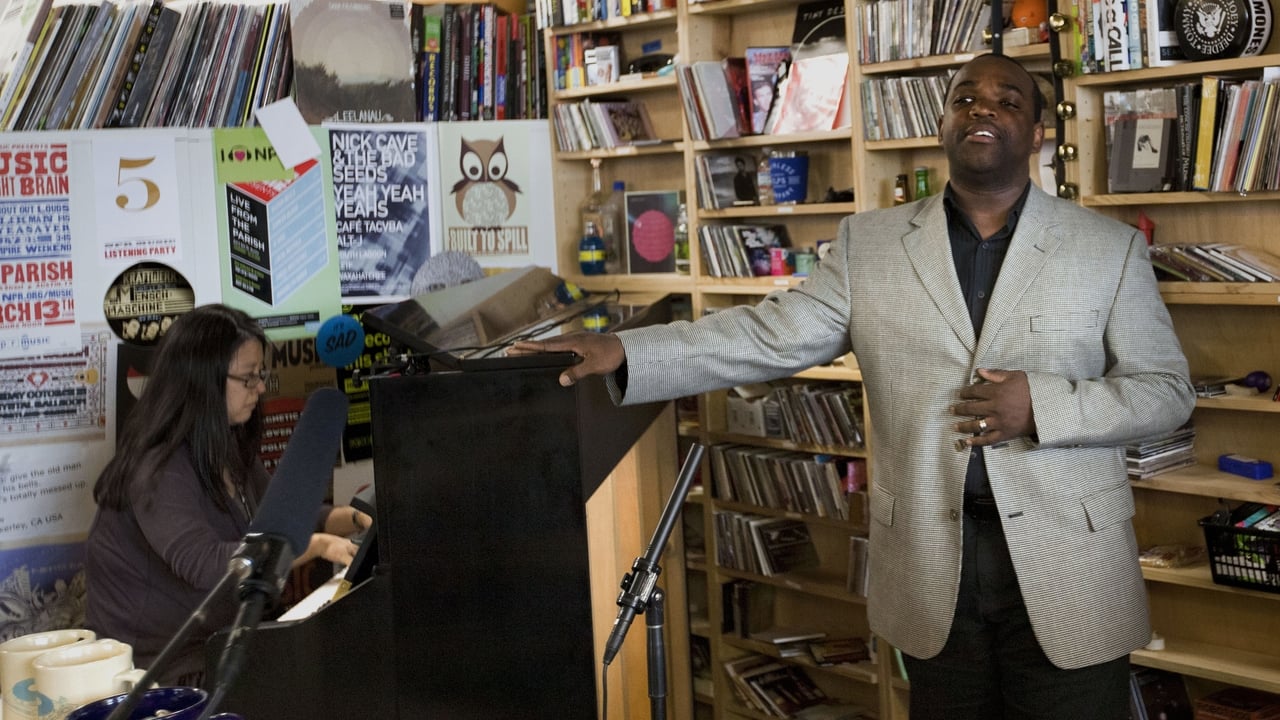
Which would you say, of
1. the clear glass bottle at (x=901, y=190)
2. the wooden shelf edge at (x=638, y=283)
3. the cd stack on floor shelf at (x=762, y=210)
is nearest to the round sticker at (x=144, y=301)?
the wooden shelf edge at (x=638, y=283)

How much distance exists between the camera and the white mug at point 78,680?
1.34 meters

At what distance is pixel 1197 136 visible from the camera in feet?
9.06

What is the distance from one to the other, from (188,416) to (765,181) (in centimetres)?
182

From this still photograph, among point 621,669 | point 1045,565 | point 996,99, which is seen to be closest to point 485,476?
point 621,669

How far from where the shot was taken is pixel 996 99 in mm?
2201

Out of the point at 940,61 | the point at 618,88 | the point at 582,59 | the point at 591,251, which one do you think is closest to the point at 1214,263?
the point at 940,61

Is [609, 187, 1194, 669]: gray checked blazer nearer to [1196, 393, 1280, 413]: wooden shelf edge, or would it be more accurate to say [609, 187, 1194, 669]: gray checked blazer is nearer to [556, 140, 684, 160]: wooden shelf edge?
[1196, 393, 1280, 413]: wooden shelf edge

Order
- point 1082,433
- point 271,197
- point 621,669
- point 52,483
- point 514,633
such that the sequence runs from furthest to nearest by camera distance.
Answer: point 271,197 < point 52,483 < point 621,669 < point 514,633 < point 1082,433

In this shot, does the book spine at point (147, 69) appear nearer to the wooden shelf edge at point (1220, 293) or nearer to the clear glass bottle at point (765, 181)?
the clear glass bottle at point (765, 181)

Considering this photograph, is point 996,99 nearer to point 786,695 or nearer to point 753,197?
point 753,197

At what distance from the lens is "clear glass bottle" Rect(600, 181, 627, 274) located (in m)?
4.37

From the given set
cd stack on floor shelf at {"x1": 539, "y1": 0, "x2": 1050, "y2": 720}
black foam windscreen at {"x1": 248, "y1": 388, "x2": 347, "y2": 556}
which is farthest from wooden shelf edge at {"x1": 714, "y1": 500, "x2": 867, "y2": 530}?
black foam windscreen at {"x1": 248, "y1": 388, "x2": 347, "y2": 556}

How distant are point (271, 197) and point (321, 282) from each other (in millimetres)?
310

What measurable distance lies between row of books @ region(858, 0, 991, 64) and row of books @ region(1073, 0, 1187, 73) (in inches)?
13.5
